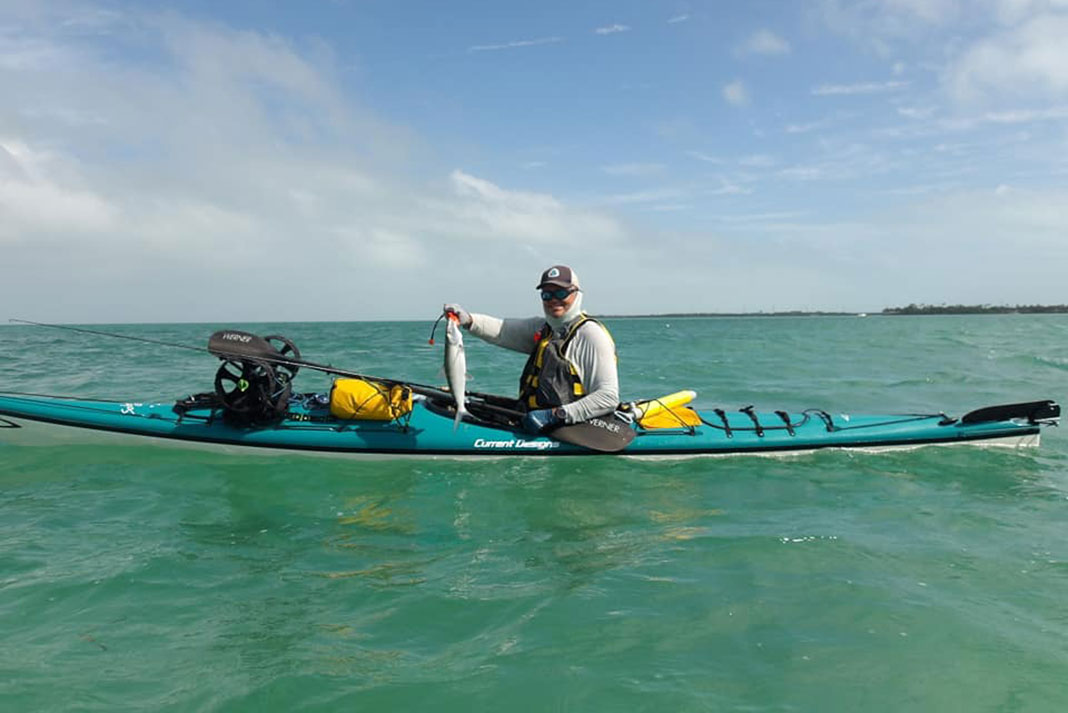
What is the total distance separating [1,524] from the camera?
5152mm

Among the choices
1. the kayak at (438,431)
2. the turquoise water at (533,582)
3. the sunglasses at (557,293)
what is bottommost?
the turquoise water at (533,582)

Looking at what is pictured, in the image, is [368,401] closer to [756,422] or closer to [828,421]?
[756,422]

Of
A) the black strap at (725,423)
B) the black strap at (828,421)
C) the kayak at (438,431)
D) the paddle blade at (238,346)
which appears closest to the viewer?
the paddle blade at (238,346)

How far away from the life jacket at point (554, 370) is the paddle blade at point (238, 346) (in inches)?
103

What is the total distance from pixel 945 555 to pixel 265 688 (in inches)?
175

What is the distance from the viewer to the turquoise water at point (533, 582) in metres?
3.11

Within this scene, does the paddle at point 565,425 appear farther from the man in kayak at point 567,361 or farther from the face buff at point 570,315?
the face buff at point 570,315

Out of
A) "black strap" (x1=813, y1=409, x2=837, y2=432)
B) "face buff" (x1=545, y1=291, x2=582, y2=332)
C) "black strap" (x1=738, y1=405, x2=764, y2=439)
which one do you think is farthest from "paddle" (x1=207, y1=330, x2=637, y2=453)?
"black strap" (x1=813, y1=409, x2=837, y2=432)

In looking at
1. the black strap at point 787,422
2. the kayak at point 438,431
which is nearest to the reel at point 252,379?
the kayak at point 438,431

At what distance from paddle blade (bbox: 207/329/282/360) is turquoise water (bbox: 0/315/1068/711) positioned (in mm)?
1194

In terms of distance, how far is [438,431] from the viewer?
22.7 feet

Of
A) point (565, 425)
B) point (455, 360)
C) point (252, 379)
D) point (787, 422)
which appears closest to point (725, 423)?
point (787, 422)

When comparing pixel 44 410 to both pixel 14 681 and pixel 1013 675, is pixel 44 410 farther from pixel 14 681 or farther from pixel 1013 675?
pixel 1013 675

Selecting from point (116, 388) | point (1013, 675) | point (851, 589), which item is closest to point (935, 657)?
point (1013, 675)
